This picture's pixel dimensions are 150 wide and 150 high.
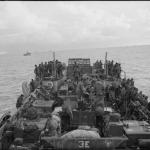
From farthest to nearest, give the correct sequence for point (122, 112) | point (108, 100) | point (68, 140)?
point (108, 100)
point (122, 112)
point (68, 140)

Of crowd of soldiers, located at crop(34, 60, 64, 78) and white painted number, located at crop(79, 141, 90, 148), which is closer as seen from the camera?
white painted number, located at crop(79, 141, 90, 148)

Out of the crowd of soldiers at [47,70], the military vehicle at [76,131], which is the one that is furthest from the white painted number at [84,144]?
the crowd of soldiers at [47,70]

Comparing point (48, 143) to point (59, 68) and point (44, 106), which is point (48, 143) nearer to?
point (44, 106)

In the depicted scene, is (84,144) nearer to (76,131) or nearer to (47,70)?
(76,131)

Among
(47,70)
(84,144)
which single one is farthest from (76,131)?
(47,70)

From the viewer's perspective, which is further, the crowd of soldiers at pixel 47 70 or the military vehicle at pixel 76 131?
the crowd of soldiers at pixel 47 70

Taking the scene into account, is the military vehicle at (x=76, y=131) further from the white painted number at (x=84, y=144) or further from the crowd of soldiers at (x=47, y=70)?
the crowd of soldiers at (x=47, y=70)

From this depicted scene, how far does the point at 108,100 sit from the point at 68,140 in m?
6.41

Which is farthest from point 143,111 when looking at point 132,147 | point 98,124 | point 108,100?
point 132,147

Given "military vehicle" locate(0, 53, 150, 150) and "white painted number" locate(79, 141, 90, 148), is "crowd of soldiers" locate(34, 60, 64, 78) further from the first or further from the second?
"white painted number" locate(79, 141, 90, 148)

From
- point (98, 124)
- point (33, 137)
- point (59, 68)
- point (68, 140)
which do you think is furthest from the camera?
point (59, 68)

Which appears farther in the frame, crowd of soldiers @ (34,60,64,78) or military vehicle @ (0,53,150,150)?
crowd of soldiers @ (34,60,64,78)

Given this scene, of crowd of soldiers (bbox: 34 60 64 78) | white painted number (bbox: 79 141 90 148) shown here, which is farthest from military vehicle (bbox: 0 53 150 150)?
crowd of soldiers (bbox: 34 60 64 78)

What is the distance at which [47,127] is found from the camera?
890cm
